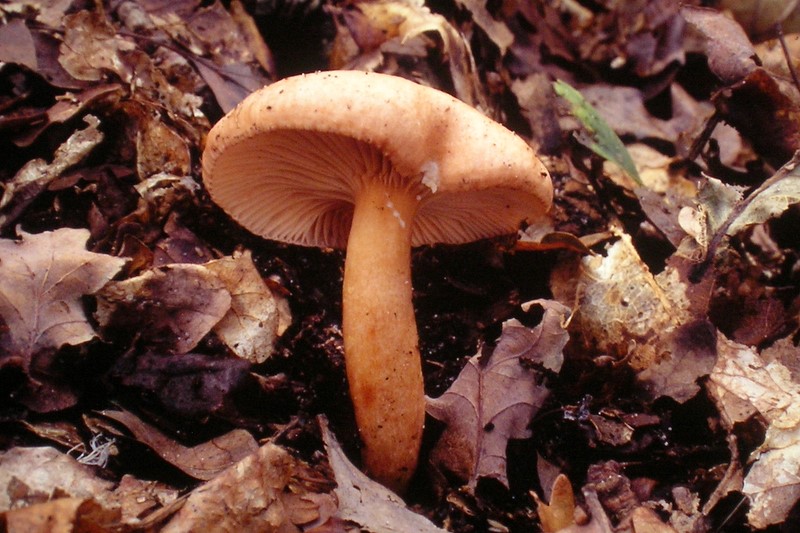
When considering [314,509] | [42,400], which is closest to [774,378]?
[314,509]

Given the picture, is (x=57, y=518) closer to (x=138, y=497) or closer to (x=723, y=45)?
(x=138, y=497)

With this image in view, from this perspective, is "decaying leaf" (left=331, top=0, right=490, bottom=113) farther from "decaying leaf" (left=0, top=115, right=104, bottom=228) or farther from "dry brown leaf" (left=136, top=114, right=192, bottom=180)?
"decaying leaf" (left=0, top=115, right=104, bottom=228)

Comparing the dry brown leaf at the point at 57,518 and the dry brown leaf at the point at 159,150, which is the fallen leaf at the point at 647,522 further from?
the dry brown leaf at the point at 159,150

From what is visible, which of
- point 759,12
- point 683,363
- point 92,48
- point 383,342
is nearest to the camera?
point 383,342

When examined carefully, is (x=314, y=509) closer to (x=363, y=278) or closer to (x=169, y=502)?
A: (x=169, y=502)

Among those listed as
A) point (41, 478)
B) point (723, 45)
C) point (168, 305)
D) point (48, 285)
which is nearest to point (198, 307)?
point (168, 305)

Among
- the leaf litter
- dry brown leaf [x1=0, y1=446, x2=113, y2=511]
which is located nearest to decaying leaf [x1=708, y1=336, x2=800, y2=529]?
the leaf litter

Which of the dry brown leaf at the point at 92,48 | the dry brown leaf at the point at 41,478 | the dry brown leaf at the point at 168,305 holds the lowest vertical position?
the dry brown leaf at the point at 41,478

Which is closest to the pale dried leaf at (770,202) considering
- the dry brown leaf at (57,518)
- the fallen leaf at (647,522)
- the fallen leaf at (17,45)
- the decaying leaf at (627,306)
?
the decaying leaf at (627,306)
